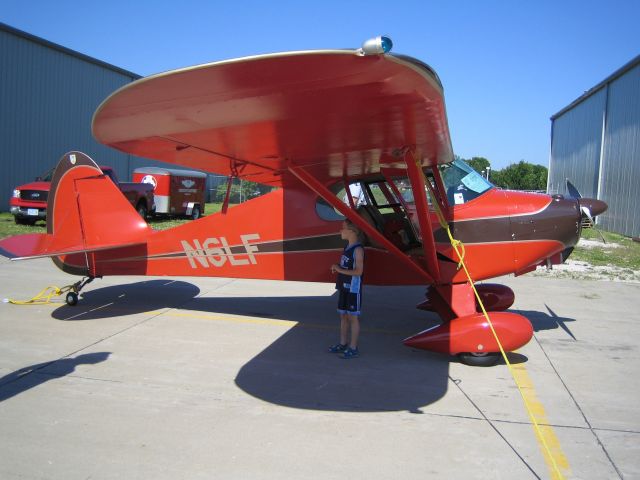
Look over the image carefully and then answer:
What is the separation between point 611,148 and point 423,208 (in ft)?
86.4

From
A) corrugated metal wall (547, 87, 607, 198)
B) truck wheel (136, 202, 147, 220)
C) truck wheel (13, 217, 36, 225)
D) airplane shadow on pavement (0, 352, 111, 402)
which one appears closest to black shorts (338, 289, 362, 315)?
airplane shadow on pavement (0, 352, 111, 402)

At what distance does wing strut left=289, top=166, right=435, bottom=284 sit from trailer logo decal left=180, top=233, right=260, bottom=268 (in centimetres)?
175

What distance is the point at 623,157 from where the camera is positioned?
24.6 m

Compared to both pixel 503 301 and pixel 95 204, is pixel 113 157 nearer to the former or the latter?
pixel 95 204

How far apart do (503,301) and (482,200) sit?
1560 millimetres

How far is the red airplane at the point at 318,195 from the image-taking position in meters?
2.99

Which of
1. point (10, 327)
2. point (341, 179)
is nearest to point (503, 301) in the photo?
point (341, 179)

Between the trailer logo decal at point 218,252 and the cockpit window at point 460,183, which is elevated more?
the cockpit window at point 460,183

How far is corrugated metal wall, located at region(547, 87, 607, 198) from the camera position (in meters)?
29.9

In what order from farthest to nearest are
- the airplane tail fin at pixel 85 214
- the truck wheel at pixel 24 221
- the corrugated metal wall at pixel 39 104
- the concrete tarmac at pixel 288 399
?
the corrugated metal wall at pixel 39 104, the truck wheel at pixel 24 221, the airplane tail fin at pixel 85 214, the concrete tarmac at pixel 288 399

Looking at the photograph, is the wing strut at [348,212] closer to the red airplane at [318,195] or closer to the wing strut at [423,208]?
the red airplane at [318,195]

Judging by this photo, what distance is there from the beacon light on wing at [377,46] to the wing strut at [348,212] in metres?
2.65

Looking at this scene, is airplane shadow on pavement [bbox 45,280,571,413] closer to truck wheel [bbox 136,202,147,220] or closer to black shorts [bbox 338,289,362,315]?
black shorts [bbox 338,289,362,315]

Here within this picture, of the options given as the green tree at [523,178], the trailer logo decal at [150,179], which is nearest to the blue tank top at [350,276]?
the trailer logo decal at [150,179]
